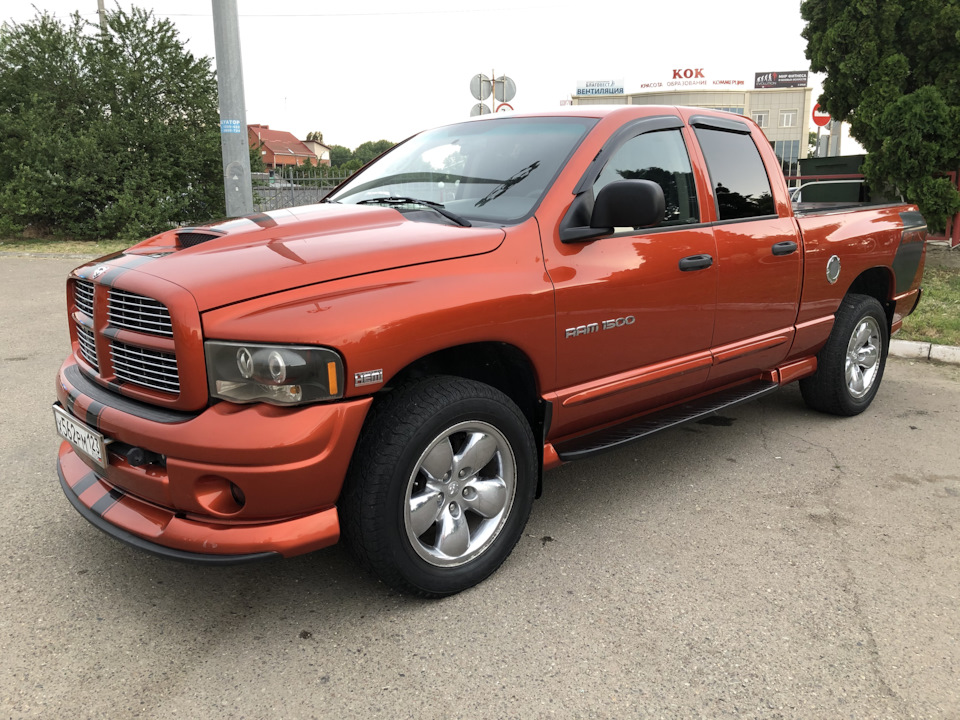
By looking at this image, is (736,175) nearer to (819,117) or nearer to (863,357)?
(863,357)

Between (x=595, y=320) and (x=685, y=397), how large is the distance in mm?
995

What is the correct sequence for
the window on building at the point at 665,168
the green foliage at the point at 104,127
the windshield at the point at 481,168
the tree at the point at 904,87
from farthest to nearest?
the green foliage at the point at 104,127 → the tree at the point at 904,87 → the window on building at the point at 665,168 → the windshield at the point at 481,168

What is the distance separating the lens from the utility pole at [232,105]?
26.2ft

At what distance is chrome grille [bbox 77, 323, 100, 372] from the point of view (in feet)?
9.35

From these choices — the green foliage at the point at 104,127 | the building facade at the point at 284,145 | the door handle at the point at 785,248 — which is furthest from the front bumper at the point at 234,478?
the building facade at the point at 284,145

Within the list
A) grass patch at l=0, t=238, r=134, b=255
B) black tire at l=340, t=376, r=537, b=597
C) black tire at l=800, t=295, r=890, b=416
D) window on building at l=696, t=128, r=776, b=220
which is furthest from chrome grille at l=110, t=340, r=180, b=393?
grass patch at l=0, t=238, r=134, b=255

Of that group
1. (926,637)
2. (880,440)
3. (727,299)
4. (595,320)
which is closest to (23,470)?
(595,320)

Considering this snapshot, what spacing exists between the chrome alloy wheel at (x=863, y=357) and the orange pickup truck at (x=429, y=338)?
3.16 feet

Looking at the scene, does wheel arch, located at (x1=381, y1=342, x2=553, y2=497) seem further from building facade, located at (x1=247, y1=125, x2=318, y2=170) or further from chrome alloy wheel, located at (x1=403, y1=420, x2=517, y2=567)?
building facade, located at (x1=247, y1=125, x2=318, y2=170)

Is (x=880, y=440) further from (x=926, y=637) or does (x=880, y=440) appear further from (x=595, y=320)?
(x=595, y=320)

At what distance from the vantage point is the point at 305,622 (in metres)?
2.70

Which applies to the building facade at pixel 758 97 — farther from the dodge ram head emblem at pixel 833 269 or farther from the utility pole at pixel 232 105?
the dodge ram head emblem at pixel 833 269

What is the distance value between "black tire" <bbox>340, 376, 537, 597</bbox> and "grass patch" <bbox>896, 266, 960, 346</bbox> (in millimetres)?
5271

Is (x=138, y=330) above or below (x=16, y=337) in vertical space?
above
